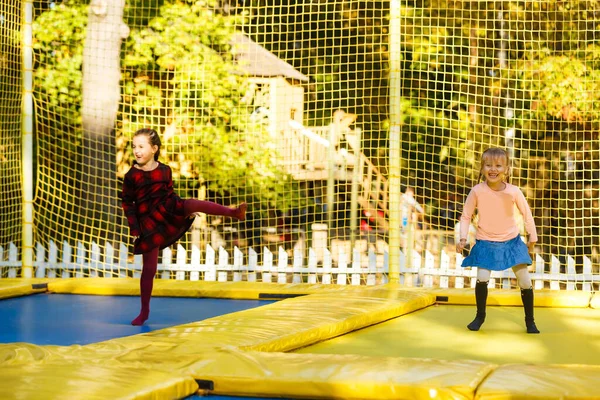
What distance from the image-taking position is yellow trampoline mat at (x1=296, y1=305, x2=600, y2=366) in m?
3.85

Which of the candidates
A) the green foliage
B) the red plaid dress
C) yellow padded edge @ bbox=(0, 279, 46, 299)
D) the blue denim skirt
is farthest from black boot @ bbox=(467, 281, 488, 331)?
the green foliage

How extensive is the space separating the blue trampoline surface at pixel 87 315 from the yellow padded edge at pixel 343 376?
49.4 inches

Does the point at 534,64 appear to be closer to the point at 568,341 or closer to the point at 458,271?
the point at 458,271

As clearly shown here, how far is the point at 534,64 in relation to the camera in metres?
10.4

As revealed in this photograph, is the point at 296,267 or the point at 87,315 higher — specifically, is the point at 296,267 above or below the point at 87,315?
above

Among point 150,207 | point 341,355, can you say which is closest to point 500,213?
point 341,355

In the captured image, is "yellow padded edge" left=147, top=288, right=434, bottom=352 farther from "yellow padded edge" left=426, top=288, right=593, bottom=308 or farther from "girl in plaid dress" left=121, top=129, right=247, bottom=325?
"girl in plaid dress" left=121, top=129, right=247, bottom=325

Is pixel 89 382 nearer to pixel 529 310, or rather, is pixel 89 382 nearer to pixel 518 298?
pixel 529 310

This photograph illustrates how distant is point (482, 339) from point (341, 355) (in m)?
1.22

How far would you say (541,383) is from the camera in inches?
115

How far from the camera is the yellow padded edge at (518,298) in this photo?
5.69 m

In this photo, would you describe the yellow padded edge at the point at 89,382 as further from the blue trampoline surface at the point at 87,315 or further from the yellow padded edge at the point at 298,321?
the blue trampoline surface at the point at 87,315

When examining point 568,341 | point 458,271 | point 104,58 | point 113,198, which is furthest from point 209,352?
point 104,58

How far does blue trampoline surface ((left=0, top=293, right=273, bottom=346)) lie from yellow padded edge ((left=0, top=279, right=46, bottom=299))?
67 mm
